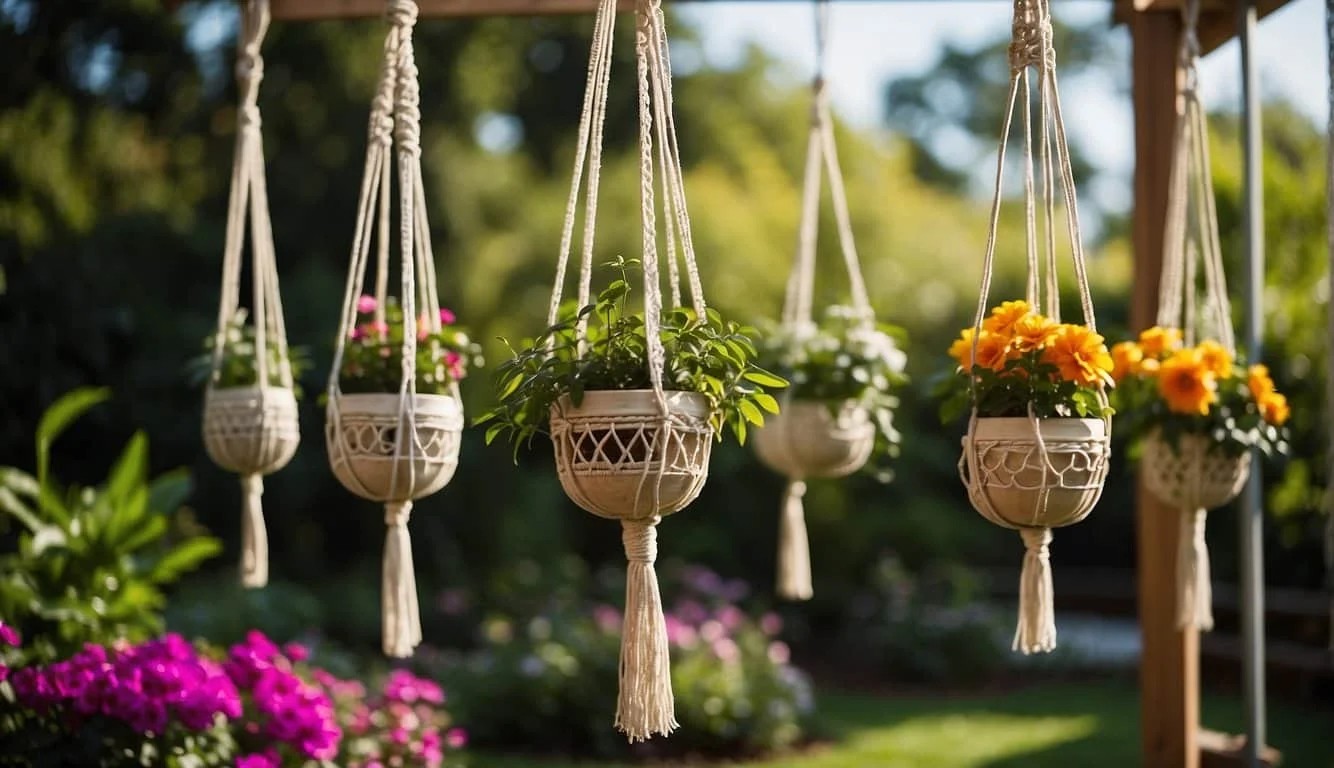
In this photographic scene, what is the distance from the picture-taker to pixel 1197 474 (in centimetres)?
308

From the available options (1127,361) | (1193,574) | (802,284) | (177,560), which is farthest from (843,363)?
(177,560)

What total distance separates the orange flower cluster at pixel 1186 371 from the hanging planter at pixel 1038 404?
26.2 inches

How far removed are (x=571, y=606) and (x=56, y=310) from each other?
254 cm

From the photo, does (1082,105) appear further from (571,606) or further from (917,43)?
(571,606)

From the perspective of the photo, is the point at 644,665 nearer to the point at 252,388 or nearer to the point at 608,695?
the point at 252,388

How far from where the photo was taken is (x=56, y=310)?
Answer: 17.0 ft

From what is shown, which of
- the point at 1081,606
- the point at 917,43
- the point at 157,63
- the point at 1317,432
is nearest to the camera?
the point at 1317,432

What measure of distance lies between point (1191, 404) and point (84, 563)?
3.01 meters

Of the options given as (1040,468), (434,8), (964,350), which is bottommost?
(1040,468)

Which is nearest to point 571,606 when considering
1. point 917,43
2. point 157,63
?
point 157,63

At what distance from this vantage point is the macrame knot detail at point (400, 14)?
8.68 ft

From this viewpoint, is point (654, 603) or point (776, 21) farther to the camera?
point (776, 21)

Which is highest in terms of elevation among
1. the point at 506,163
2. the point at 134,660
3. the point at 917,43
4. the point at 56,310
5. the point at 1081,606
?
Result: the point at 917,43

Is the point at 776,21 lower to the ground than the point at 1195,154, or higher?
higher
